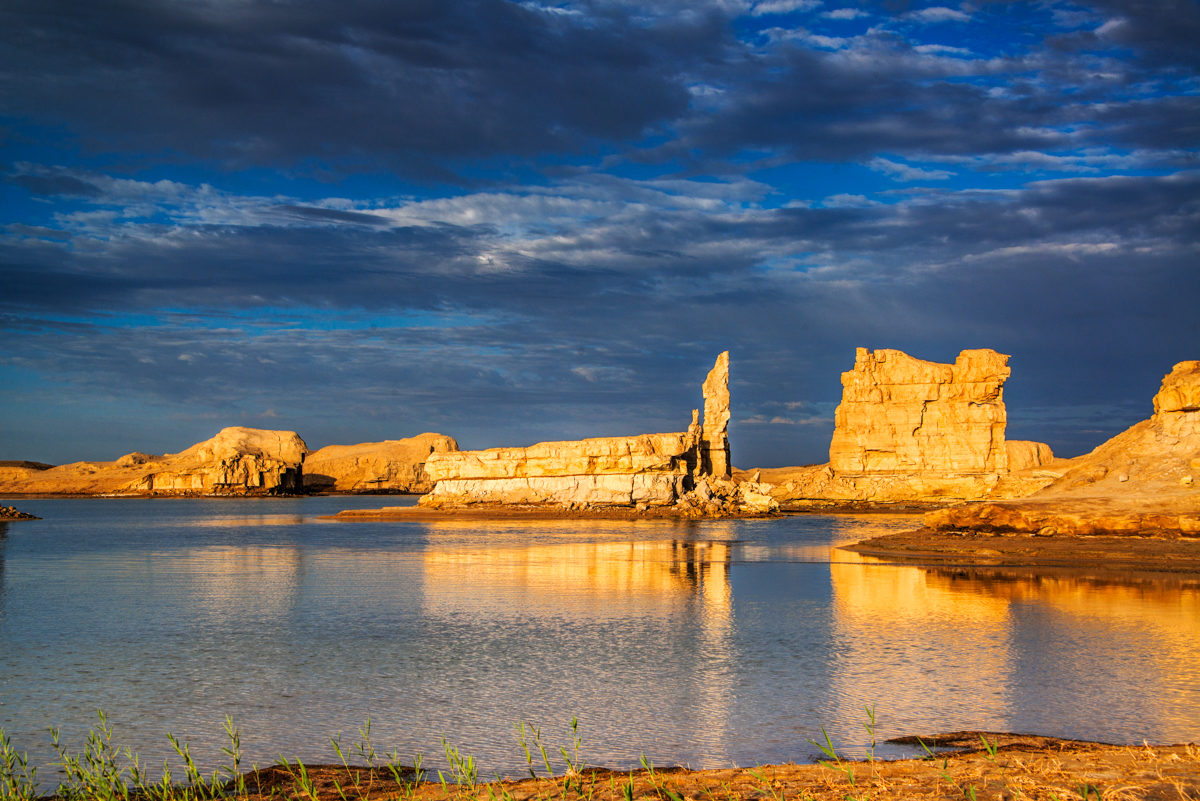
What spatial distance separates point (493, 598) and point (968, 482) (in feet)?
179

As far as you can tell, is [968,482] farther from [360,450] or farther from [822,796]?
[360,450]

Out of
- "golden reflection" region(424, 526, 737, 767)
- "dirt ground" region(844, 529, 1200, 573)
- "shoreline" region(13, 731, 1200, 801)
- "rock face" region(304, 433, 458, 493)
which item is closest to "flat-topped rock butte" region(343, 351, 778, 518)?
"golden reflection" region(424, 526, 737, 767)

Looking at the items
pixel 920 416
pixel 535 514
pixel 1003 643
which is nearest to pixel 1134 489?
pixel 1003 643

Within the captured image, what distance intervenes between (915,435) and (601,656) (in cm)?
6177

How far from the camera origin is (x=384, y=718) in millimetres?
8180

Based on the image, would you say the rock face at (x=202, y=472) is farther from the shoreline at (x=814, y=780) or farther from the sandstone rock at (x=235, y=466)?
the shoreline at (x=814, y=780)

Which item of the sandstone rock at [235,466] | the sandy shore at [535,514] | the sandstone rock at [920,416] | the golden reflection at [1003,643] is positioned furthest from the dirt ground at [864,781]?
the sandstone rock at [235,466]

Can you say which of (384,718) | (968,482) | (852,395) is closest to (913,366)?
(852,395)

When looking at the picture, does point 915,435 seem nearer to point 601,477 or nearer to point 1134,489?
point 601,477

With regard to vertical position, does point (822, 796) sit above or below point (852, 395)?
below

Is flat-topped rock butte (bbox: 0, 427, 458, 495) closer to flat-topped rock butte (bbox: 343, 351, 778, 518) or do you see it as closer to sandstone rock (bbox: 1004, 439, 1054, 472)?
flat-topped rock butte (bbox: 343, 351, 778, 518)

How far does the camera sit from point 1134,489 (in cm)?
2669

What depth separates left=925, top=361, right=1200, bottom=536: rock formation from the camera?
81.8 ft

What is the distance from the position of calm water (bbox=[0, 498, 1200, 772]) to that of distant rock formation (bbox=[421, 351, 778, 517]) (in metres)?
33.8
